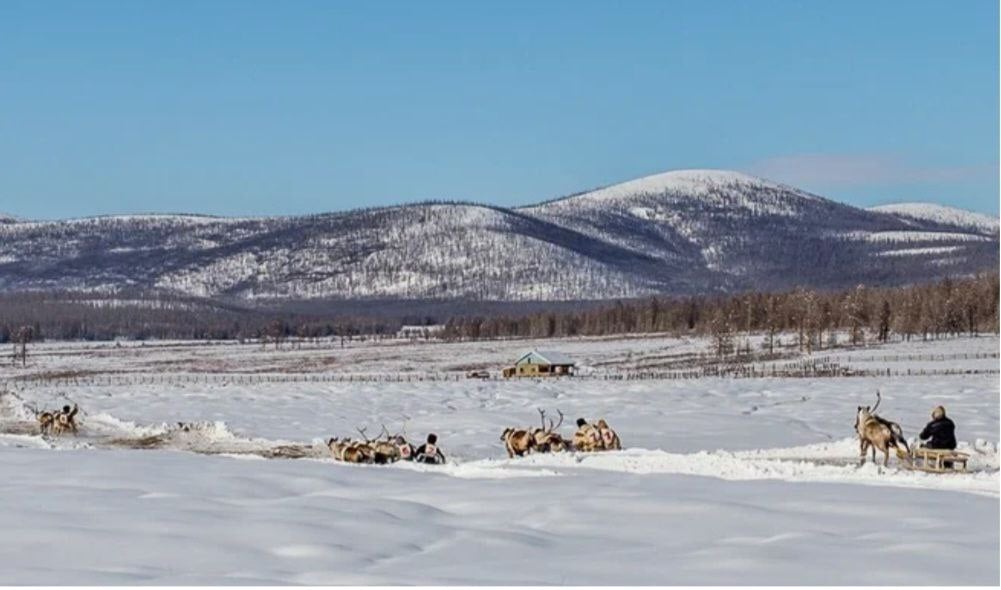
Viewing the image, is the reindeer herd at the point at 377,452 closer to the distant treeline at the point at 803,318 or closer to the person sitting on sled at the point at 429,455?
the person sitting on sled at the point at 429,455

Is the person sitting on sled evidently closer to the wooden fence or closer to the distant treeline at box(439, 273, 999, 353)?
the wooden fence

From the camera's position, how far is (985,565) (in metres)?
10.8

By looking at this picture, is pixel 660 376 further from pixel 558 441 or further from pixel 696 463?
pixel 696 463

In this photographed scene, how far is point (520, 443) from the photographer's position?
76.7 feet

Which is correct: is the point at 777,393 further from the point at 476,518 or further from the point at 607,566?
the point at 607,566

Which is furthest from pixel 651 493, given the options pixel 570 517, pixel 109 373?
pixel 109 373

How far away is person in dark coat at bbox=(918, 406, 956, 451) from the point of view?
18938 millimetres

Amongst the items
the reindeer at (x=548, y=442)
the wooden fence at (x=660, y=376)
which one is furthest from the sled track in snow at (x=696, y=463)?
the wooden fence at (x=660, y=376)

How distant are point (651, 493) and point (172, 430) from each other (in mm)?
17882

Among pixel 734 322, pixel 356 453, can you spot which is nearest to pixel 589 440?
pixel 356 453

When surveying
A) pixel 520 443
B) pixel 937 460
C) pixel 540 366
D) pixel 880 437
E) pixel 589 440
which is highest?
pixel 540 366

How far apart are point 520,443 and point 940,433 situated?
23.9 feet

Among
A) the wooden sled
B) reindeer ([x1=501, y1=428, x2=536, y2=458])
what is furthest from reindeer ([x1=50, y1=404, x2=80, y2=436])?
the wooden sled

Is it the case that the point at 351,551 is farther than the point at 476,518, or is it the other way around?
the point at 476,518
